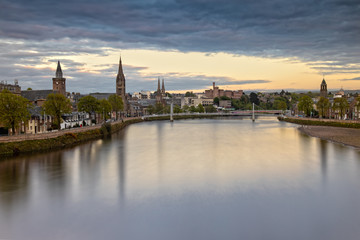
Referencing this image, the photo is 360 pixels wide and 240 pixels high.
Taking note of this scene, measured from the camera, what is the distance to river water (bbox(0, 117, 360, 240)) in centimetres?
1312

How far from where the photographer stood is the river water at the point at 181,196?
13125 mm

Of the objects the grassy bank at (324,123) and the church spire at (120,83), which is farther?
the church spire at (120,83)

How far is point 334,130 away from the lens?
4906cm

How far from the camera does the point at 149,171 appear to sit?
23.4 meters

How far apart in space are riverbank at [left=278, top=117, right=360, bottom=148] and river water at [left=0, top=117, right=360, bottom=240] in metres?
9.40

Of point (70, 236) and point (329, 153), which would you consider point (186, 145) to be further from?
point (70, 236)

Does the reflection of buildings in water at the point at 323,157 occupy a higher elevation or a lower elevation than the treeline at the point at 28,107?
lower

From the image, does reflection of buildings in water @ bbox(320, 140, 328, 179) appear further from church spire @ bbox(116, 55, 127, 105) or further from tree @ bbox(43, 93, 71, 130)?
church spire @ bbox(116, 55, 127, 105)

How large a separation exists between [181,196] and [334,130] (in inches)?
1546

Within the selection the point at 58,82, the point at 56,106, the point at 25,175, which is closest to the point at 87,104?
the point at 56,106

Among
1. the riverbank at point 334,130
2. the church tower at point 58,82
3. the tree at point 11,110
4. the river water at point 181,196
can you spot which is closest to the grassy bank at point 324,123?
the riverbank at point 334,130

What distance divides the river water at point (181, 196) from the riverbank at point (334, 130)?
9402mm

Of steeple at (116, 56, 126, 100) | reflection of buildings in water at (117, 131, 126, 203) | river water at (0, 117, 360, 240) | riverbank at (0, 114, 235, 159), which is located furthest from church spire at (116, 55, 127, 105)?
river water at (0, 117, 360, 240)

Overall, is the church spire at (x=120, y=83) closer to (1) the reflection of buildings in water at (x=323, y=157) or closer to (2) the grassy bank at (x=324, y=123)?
(2) the grassy bank at (x=324, y=123)
